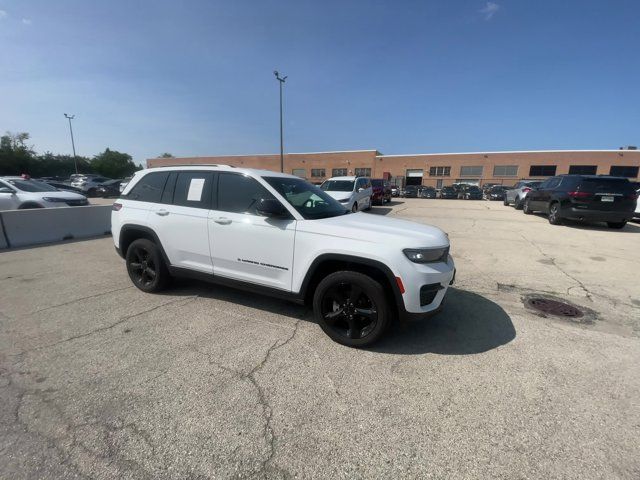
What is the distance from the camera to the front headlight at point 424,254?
284 cm

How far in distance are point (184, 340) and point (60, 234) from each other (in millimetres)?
7677

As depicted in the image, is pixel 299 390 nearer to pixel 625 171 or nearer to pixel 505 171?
pixel 505 171

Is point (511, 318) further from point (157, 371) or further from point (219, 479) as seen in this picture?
point (157, 371)

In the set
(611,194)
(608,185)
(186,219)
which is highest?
(608,185)

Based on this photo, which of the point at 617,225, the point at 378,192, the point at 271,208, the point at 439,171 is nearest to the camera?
the point at 271,208

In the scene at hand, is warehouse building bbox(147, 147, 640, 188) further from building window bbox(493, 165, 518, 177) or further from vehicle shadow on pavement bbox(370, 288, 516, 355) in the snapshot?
vehicle shadow on pavement bbox(370, 288, 516, 355)

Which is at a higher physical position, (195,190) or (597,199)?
(195,190)

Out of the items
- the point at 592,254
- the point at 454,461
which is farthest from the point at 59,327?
the point at 592,254

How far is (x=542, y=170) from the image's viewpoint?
48.5 meters

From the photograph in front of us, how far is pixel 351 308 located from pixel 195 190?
251 cm

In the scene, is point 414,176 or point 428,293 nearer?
point 428,293

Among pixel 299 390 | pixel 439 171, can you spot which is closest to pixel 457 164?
pixel 439 171

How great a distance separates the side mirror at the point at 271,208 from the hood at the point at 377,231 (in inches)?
9.2

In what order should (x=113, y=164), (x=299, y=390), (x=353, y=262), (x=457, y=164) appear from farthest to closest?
(x=113, y=164), (x=457, y=164), (x=353, y=262), (x=299, y=390)
